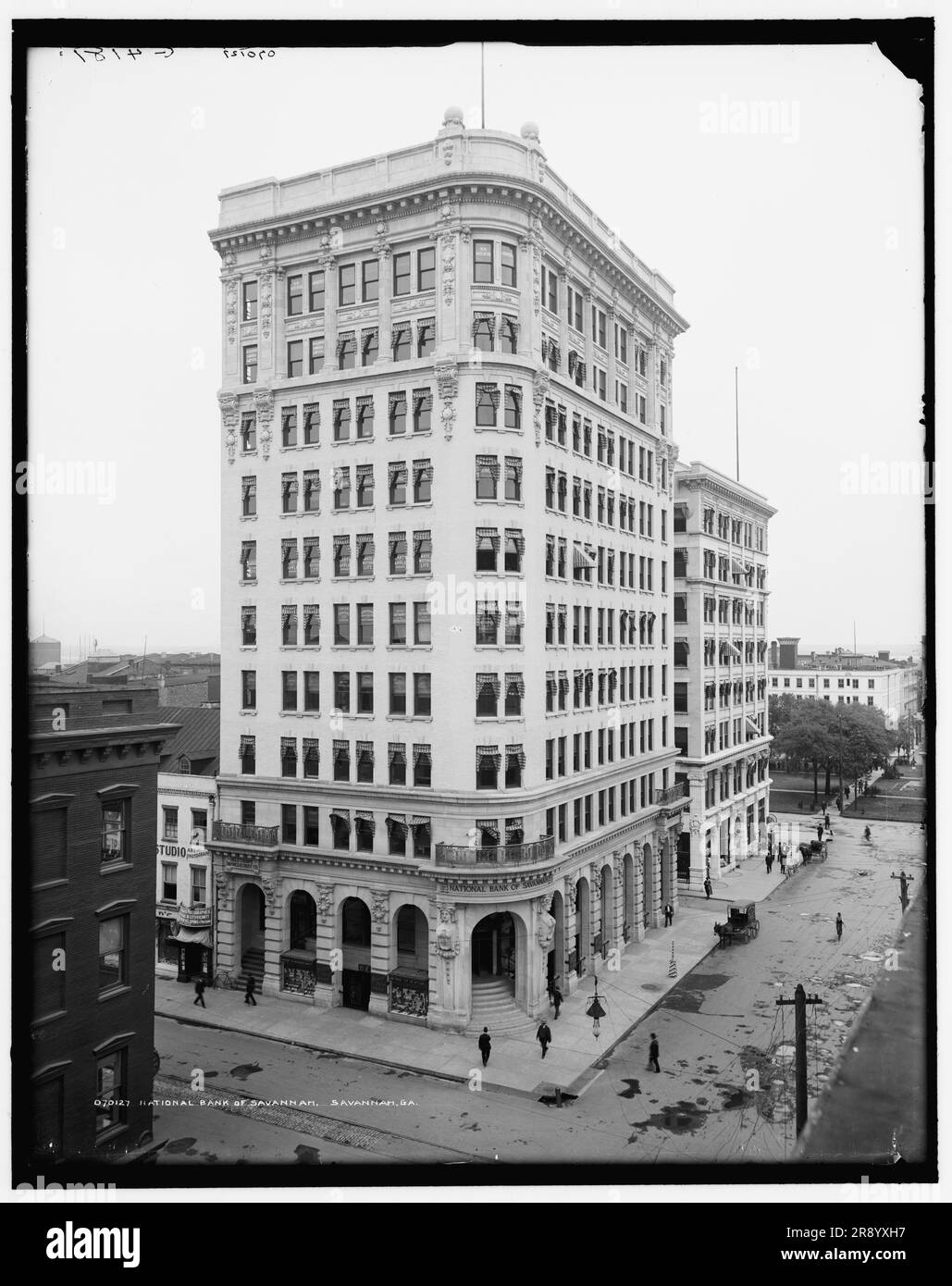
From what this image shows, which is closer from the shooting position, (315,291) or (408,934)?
(408,934)

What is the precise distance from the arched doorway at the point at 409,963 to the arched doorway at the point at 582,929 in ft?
24.0

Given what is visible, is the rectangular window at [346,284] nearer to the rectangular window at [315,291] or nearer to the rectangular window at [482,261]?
the rectangular window at [315,291]

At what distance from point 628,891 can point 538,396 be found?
957 inches

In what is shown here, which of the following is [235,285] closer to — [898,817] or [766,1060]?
[766,1060]

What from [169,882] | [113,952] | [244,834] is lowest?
[169,882]

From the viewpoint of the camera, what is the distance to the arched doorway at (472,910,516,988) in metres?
33.5

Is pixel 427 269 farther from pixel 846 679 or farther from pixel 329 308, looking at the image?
pixel 846 679

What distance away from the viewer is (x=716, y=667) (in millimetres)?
57688

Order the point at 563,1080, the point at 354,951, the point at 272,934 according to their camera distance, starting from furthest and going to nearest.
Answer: the point at 272,934 → the point at 354,951 → the point at 563,1080

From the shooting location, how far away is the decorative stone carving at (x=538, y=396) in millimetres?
33719

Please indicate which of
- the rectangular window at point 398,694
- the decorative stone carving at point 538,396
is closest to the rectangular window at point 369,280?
the decorative stone carving at point 538,396

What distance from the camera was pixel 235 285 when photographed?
119ft

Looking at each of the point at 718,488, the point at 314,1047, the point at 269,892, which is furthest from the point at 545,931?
the point at 718,488

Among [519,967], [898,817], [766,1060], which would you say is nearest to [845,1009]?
[766,1060]
